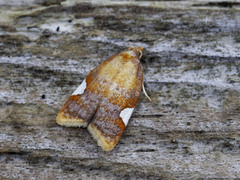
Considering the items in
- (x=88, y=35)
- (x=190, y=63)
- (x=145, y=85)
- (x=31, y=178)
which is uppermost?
(x=88, y=35)

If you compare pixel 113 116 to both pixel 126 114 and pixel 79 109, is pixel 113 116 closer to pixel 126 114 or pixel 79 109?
pixel 126 114

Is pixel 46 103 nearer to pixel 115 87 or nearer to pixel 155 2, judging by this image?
pixel 115 87

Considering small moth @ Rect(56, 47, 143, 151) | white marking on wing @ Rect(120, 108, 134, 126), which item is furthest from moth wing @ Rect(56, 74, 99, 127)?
white marking on wing @ Rect(120, 108, 134, 126)

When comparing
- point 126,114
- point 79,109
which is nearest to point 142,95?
point 126,114

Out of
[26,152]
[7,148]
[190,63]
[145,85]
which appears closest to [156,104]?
[145,85]

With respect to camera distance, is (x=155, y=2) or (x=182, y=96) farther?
(x=155, y=2)

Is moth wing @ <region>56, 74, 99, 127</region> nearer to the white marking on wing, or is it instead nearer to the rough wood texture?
the rough wood texture
